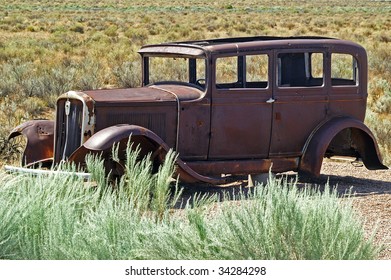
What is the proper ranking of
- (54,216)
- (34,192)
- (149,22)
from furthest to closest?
(149,22)
(34,192)
(54,216)

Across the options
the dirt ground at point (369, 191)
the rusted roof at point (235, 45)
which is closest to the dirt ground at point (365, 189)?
the dirt ground at point (369, 191)

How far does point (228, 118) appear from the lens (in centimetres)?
949

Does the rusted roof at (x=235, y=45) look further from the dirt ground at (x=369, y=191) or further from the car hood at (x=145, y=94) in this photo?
the dirt ground at (x=369, y=191)

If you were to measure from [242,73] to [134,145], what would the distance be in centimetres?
160

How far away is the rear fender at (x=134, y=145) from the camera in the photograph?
860 cm

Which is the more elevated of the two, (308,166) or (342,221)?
(342,221)

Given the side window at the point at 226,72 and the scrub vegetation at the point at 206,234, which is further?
the side window at the point at 226,72

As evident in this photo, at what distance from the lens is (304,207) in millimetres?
5711

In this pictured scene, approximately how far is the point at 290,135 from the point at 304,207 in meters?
4.24

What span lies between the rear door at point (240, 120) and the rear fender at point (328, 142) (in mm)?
514

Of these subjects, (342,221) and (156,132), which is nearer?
(342,221)
